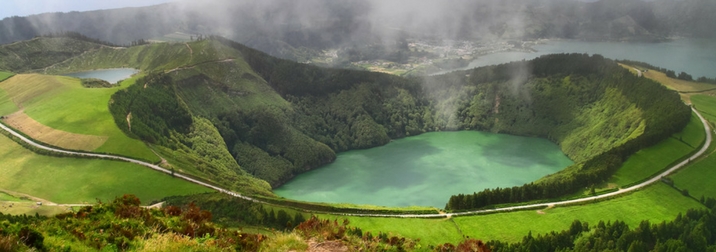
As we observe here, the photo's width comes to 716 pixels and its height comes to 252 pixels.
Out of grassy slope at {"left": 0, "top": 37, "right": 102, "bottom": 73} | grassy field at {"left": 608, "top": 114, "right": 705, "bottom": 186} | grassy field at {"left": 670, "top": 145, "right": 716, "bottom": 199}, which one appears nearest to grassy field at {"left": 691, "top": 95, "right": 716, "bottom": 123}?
grassy field at {"left": 608, "top": 114, "right": 705, "bottom": 186}

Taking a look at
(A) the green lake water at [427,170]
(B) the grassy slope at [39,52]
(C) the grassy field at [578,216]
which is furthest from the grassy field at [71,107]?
(C) the grassy field at [578,216]

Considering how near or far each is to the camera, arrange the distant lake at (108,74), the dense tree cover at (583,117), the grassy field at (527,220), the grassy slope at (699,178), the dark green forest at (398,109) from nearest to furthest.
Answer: the grassy field at (527,220) → the grassy slope at (699,178) → the dense tree cover at (583,117) → the dark green forest at (398,109) → the distant lake at (108,74)

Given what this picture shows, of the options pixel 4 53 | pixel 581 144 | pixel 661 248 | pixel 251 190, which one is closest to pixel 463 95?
pixel 581 144

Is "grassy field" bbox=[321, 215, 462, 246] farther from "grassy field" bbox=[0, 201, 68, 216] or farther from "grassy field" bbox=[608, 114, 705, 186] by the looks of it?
"grassy field" bbox=[0, 201, 68, 216]

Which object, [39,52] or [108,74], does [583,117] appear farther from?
[39,52]

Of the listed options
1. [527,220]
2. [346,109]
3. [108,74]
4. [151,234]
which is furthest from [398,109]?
[151,234]

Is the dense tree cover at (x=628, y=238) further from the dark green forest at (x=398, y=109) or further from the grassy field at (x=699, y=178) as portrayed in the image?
the dark green forest at (x=398, y=109)
